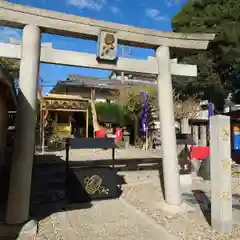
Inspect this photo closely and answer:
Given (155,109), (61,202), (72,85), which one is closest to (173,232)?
(61,202)

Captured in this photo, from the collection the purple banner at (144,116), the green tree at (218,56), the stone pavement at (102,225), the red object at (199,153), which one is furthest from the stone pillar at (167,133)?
the green tree at (218,56)

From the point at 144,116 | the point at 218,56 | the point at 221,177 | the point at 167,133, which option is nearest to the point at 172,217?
the point at 221,177

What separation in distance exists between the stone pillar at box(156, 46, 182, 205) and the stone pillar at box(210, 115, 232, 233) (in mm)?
1273

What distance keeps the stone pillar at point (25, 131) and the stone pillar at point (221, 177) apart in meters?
3.33

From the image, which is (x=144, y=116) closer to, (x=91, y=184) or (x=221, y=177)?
(x=91, y=184)

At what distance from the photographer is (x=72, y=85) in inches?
891

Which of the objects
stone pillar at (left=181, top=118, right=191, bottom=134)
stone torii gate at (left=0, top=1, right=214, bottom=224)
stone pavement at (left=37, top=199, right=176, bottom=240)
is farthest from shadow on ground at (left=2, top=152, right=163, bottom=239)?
stone pillar at (left=181, top=118, right=191, bottom=134)

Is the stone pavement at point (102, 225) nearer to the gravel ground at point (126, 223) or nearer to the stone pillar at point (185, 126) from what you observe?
the gravel ground at point (126, 223)

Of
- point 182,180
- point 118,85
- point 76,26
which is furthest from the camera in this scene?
point 118,85

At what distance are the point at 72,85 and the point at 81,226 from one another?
18.6 meters

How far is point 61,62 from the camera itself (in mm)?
5547

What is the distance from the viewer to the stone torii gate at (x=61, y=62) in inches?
190

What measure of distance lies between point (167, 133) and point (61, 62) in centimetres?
280

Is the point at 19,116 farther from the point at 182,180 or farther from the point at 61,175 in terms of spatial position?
the point at 182,180
